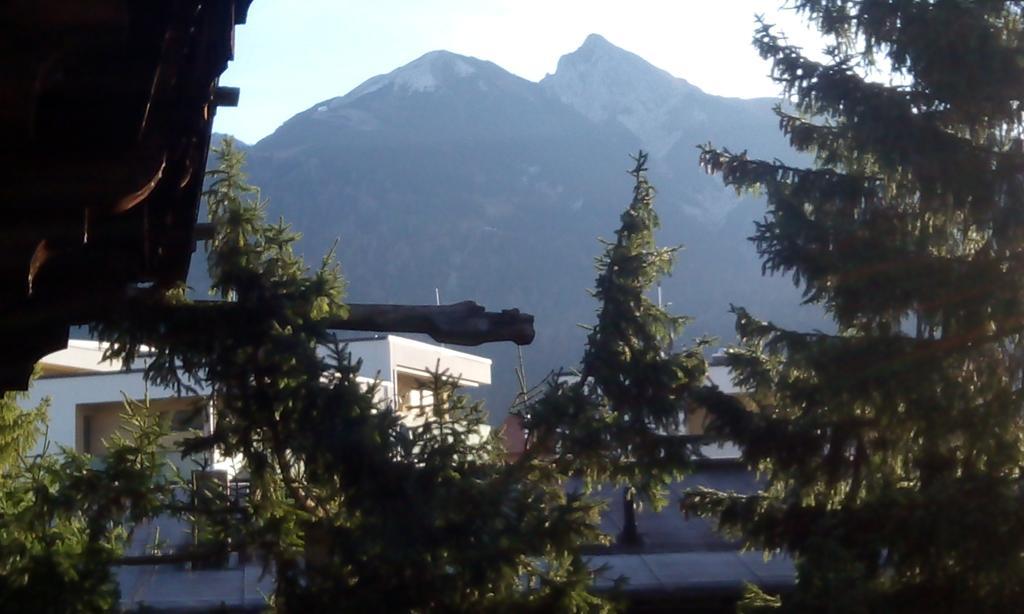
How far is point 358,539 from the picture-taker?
5.47m

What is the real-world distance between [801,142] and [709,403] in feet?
9.30

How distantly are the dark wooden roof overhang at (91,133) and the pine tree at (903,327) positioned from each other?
4479 millimetres

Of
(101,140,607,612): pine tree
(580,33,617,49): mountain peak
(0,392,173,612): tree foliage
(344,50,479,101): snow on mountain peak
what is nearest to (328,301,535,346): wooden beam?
(101,140,607,612): pine tree

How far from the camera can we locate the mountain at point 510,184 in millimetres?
39344

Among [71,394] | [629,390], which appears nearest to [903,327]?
[629,390]

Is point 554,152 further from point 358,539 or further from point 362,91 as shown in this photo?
point 358,539

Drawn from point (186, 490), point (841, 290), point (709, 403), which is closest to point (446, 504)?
point (186, 490)

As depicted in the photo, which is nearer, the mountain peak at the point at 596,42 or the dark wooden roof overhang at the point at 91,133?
the dark wooden roof overhang at the point at 91,133

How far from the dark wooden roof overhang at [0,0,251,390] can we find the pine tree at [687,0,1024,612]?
4.48m

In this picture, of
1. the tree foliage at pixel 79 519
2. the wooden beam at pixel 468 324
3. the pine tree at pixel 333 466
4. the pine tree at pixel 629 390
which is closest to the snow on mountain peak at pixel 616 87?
the pine tree at pixel 629 390

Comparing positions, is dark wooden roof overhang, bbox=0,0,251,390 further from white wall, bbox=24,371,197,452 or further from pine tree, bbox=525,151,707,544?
white wall, bbox=24,371,197,452

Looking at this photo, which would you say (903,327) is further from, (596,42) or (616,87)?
(596,42)

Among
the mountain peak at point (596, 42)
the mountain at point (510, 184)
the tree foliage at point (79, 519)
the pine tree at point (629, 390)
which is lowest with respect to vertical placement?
the tree foliage at point (79, 519)

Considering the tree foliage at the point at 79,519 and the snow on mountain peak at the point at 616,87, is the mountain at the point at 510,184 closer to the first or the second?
the snow on mountain peak at the point at 616,87
